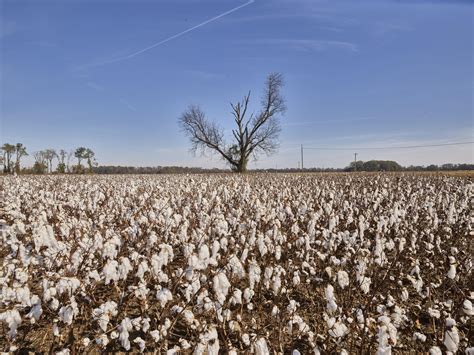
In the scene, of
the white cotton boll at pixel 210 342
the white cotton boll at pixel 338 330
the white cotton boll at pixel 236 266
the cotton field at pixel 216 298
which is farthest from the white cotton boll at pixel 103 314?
the white cotton boll at pixel 338 330

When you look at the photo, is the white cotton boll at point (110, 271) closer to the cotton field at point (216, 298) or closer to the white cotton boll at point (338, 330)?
the cotton field at point (216, 298)

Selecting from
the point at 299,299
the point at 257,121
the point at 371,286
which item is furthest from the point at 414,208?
the point at 257,121

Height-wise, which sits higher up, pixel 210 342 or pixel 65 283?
pixel 65 283

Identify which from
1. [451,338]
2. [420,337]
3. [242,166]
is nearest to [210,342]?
[451,338]

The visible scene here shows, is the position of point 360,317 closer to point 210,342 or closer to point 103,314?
point 210,342

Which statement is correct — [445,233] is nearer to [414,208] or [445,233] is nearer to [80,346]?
[414,208]

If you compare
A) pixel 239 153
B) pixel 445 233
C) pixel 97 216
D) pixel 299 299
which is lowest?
pixel 299 299

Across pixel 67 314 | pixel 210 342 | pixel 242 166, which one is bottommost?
pixel 210 342

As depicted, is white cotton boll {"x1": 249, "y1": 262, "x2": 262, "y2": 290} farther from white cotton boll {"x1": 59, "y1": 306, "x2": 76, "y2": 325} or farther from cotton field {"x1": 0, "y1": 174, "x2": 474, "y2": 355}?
white cotton boll {"x1": 59, "y1": 306, "x2": 76, "y2": 325}

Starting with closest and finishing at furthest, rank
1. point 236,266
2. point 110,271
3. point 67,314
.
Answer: point 67,314 → point 110,271 → point 236,266

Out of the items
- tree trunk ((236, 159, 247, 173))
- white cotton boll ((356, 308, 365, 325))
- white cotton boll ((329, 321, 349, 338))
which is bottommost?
white cotton boll ((356, 308, 365, 325))

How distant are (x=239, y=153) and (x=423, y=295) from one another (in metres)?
42.6

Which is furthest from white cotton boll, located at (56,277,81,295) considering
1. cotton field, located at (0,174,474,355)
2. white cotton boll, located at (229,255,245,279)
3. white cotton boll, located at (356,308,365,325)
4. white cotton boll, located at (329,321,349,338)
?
white cotton boll, located at (356,308,365,325)

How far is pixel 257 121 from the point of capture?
45562mm
